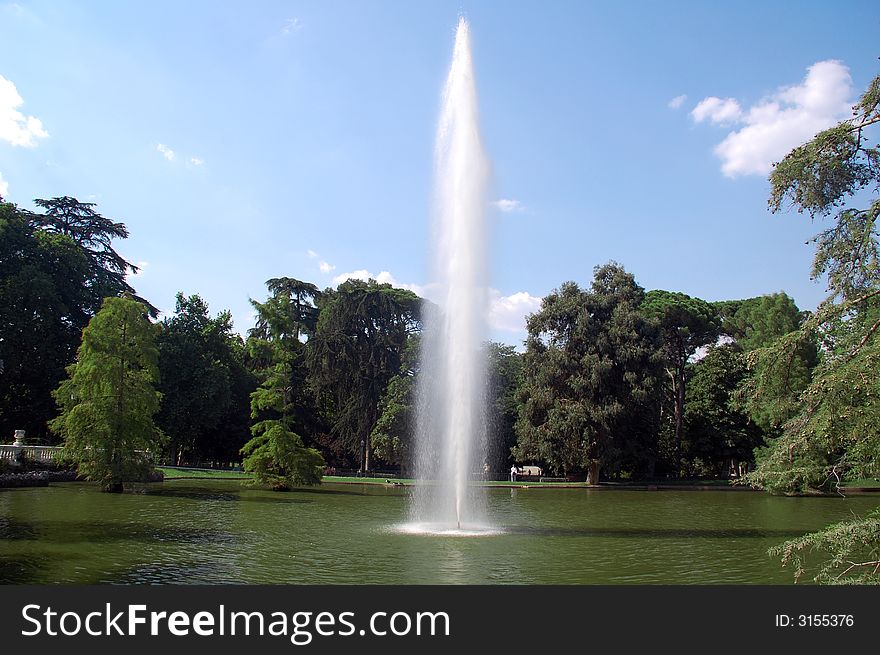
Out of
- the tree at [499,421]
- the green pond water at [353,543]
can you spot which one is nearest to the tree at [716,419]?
the tree at [499,421]

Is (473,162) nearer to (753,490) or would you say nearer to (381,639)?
(381,639)

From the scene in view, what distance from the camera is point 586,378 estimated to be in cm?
4834

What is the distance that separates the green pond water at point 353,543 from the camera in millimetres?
13031

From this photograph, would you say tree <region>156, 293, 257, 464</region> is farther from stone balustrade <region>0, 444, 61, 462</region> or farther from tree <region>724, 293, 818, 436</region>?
tree <region>724, 293, 818, 436</region>

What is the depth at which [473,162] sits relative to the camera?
75.9 ft

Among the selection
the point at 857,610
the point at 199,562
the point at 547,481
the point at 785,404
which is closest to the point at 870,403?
the point at 785,404

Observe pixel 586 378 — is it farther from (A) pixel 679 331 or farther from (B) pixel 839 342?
(B) pixel 839 342

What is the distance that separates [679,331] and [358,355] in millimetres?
26980

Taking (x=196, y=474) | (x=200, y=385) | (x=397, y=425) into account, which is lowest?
(x=196, y=474)

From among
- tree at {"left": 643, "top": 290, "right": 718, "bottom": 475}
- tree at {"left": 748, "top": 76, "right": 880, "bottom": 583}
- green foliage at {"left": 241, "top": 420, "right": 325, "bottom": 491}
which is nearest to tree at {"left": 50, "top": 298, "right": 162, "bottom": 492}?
green foliage at {"left": 241, "top": 420, "right": 325, "bottom": 491}

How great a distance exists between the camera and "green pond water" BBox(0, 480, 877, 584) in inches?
513

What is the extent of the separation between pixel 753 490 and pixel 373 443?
2761cm

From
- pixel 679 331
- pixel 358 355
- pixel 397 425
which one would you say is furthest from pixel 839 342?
pixel 679 331

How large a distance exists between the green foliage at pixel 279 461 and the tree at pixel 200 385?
15214 millimetres
